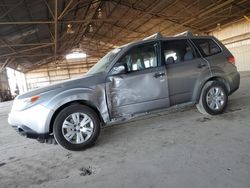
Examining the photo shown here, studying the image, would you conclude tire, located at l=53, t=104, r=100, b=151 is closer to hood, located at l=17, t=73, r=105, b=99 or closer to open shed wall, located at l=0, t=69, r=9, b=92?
hood, located at l=17, t=73, r=105, b=99

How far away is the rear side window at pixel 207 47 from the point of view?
14.7 feet

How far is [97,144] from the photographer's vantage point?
3713mm

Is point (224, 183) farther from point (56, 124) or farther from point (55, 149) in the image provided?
point (55, 149)

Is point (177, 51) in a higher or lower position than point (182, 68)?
higher

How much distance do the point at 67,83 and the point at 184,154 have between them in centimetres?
212

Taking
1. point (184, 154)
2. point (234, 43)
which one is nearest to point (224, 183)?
point (184, 154)

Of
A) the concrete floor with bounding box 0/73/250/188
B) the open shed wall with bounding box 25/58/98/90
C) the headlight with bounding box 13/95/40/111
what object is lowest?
the concrete floor with bounding box 0/73/250/188

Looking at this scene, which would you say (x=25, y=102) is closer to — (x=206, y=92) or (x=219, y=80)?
(x=206, y=92)

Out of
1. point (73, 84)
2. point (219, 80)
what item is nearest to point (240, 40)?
point (219, 80)

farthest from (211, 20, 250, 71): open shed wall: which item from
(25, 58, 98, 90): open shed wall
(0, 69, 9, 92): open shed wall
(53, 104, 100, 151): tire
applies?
(25, 58, 98, 90): open shed wall

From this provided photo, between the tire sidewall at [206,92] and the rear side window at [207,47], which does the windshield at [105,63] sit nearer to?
the rear side window at [207,47]

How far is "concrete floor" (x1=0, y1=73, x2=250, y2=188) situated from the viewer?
2.38 metres

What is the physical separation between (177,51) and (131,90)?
130cm

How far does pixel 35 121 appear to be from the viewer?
10.8 ft
